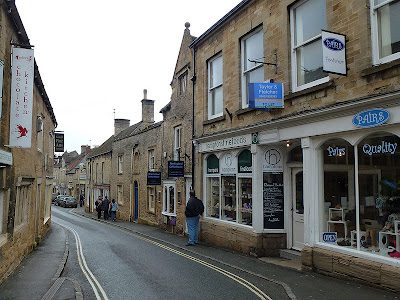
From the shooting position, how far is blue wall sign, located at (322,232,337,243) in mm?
8039

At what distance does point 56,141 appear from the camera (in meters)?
23.4

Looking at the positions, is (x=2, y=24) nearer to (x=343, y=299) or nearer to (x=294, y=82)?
(x=294, y=82)

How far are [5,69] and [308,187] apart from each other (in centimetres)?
733

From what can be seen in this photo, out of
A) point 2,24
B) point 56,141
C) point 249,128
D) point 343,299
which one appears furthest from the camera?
point 56,141

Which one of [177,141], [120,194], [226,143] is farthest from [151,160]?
[226,143]

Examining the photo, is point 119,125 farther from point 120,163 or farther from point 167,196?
point 167,196

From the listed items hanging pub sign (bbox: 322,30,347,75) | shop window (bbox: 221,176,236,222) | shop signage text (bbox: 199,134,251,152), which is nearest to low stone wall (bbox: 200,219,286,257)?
shop window (bbox: 221,176,236,222)

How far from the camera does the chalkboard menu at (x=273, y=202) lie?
10.1 meters

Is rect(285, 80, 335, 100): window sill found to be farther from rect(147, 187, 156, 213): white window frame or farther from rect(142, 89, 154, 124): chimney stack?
rect(142, 89, 154, 124): chimney stack

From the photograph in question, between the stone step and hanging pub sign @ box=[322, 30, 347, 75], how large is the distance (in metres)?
4.88

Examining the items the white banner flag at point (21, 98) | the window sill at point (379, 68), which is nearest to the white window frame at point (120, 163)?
the white banner flag at point (21, 98)

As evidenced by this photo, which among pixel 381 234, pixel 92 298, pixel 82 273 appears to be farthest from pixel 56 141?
pixel 381 234

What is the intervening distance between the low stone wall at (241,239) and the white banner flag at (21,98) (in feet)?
21.2

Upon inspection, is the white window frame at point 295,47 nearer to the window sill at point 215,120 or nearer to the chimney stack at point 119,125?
the window sill at point 215,120
